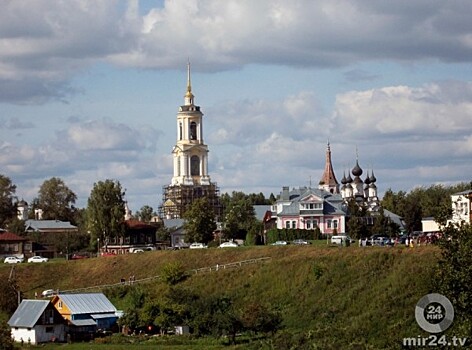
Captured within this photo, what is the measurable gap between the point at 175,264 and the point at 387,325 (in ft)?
81.4

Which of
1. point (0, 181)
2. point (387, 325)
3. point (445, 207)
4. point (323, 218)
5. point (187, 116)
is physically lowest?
point (387, 325)

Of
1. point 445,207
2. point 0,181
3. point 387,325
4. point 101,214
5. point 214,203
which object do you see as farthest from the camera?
point 214,203

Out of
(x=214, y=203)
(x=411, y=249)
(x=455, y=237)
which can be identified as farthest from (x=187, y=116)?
(x=455, y=237)

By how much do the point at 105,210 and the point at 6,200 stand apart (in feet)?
110

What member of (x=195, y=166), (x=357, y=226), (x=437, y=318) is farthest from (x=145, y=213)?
(x=437, y=318)

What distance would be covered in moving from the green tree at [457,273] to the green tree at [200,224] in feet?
Result: 209

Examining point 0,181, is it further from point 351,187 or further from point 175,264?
point 175,264

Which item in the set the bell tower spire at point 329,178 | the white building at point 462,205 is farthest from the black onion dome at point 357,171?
the white building at point 462,205

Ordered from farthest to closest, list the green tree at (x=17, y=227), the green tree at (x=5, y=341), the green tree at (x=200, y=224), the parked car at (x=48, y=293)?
the green tree at (x=17, y=227) < the green tree at (x=200, y=224) < the parked car at (x=48, y=293) < the green tree at (x=5, y=341)

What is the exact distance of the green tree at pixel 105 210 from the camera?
105875mm

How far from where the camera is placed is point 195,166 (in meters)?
147

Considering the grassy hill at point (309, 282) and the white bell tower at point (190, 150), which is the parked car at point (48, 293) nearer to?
the grassy hill at point (309, 282)

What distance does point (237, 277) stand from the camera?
73.2 m

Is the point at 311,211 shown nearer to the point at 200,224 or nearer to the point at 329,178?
the point at 200,224
